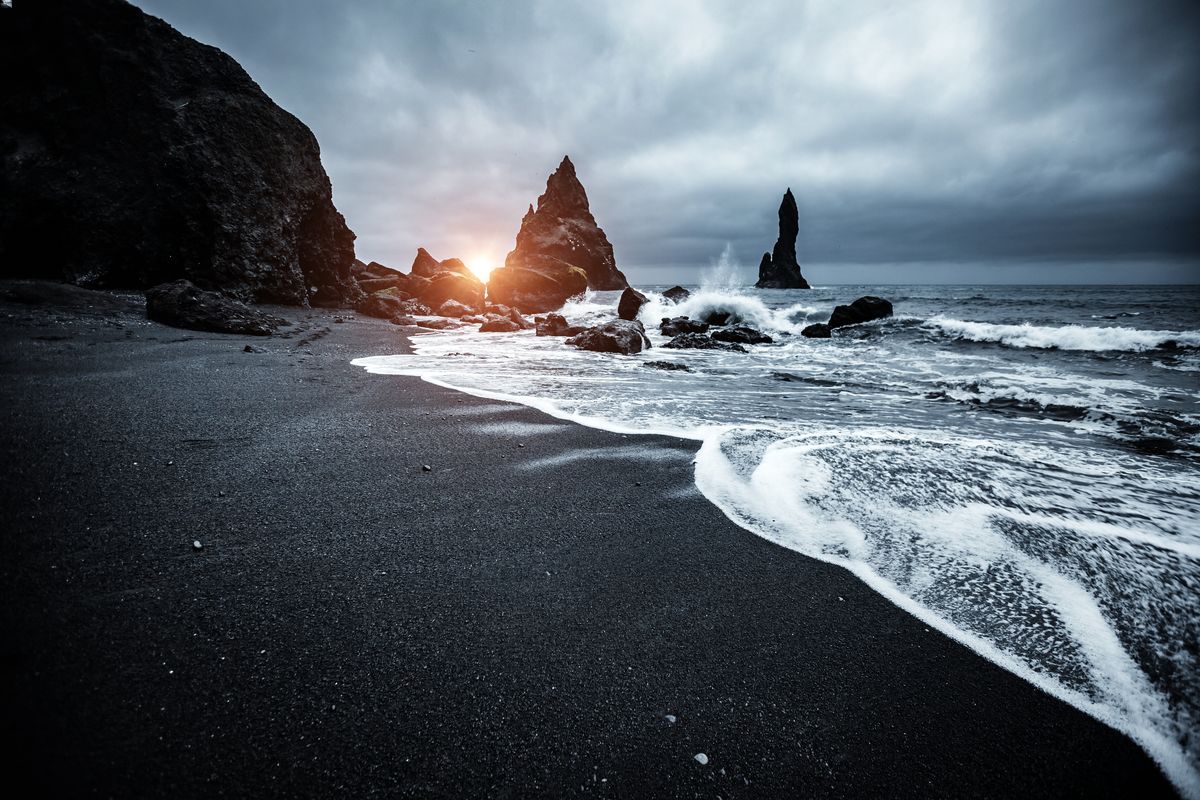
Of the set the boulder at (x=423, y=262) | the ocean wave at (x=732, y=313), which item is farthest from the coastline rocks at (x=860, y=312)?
the boulder at (x=423, y=262)

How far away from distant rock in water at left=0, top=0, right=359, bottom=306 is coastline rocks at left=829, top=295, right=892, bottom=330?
20.6m

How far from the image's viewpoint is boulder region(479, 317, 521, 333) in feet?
49.3

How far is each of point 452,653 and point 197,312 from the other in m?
10.00

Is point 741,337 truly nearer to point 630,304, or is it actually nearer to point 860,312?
point 860,312

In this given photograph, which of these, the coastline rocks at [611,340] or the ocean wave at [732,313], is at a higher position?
the ocean wave at [732,313]

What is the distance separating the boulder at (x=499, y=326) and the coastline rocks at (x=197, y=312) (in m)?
6.90

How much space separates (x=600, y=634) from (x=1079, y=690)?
4.89 ft

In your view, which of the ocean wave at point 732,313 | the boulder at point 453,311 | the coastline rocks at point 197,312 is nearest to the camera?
the coastline rocks at point 197,312

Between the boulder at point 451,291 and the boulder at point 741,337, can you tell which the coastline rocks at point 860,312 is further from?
the boulder at point 451,291

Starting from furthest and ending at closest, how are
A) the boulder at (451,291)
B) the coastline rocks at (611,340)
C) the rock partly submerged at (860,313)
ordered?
the boulder at (451,291), the rock partly submerged at (860,313), the coastline rocks at (611,340)

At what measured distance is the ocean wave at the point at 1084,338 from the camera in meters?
11.5

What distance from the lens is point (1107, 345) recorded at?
11.9 meters

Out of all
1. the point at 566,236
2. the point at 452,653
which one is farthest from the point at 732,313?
the point at 566,236

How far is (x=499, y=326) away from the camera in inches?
601
